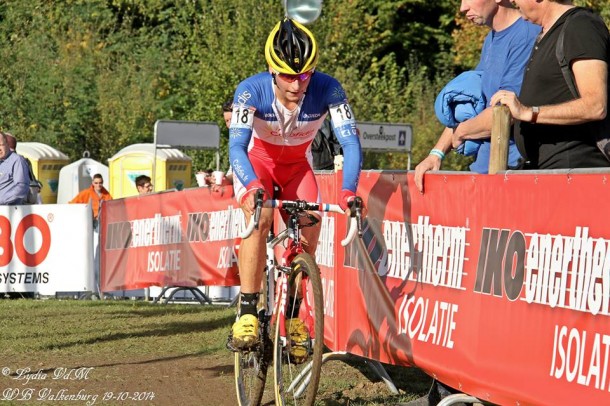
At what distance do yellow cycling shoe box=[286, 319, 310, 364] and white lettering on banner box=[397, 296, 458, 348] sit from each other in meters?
0.70

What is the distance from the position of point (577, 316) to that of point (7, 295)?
13.3 m

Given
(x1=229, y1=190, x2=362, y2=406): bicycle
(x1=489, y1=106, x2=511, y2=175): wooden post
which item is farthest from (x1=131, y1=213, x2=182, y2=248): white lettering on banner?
(x1=489, y1=106, x2=511, y2=175): wooden post

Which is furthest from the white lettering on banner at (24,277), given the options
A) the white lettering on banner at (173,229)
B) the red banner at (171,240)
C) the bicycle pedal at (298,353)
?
the bicycle pedal at (298,353)

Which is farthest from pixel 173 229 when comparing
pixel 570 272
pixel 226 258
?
pixel 570 272

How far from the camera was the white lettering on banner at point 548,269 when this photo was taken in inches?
218

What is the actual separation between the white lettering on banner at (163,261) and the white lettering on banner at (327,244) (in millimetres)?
6248

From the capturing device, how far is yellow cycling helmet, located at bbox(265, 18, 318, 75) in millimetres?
7539

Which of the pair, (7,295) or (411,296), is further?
(7,295)

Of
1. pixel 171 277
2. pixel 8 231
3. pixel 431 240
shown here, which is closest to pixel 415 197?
pixel 431 240

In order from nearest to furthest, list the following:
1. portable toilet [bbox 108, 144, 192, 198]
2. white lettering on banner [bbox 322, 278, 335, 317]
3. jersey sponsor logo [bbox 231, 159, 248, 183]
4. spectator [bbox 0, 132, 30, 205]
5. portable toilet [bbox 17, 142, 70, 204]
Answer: jersey sponsor logo [bbox 231, 159, 248, 183]
white lettering on banner [bbox 322, 278, 335, 317]
spectator [bbox 0, 132, 30, 205]
portable toilet [bbox 108, 144, 192, 198]
portable toilet [bbox 17, 142, 70, 204]

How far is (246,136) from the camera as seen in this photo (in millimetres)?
7691

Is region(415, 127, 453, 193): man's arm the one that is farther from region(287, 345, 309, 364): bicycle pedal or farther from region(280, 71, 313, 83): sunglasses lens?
region(287, 345, 309, 364): bicycle pedal

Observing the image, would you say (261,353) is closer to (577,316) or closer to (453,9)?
(577,316)

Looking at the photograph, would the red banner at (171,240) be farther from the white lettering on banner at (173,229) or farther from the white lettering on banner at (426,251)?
the white lettering on banner at (426,251)
